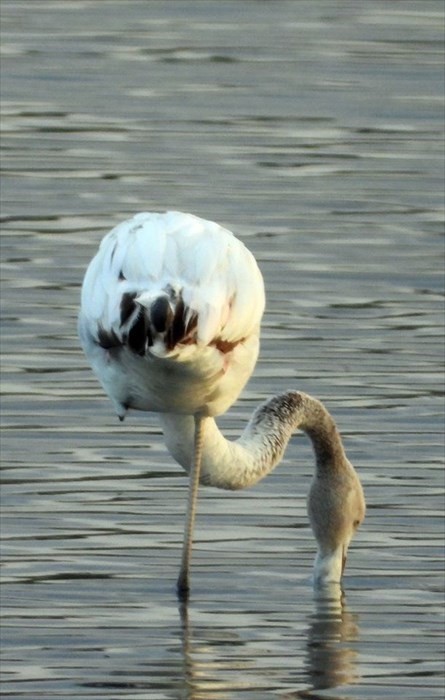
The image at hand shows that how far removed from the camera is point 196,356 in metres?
8.93

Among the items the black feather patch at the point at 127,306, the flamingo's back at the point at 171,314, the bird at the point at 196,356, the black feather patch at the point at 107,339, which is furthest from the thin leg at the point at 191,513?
the black feather patch at the point at 127,306

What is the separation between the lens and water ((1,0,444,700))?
961cm

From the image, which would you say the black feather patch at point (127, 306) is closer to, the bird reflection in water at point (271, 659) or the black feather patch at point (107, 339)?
the black feather patch at point (107, 339)

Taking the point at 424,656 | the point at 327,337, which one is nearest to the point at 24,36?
the point at 327,337

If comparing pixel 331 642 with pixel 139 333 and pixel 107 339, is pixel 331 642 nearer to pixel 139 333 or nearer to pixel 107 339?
pixel 107 339

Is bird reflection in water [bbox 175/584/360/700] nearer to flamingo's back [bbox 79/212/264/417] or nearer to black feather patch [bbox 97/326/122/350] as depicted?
flamingo's back [bbox 79/212/264/417]

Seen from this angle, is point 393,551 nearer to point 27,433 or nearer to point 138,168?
point 27,433

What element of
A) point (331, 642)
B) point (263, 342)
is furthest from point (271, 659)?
point (263, 342)

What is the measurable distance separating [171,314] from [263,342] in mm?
5025

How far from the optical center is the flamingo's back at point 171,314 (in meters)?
8.63

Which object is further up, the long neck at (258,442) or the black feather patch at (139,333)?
the black feather patch at (139,333)

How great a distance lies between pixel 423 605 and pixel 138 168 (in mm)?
7883

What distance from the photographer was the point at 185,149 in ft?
59.5

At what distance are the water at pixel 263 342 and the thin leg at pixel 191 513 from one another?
0.29 feet
